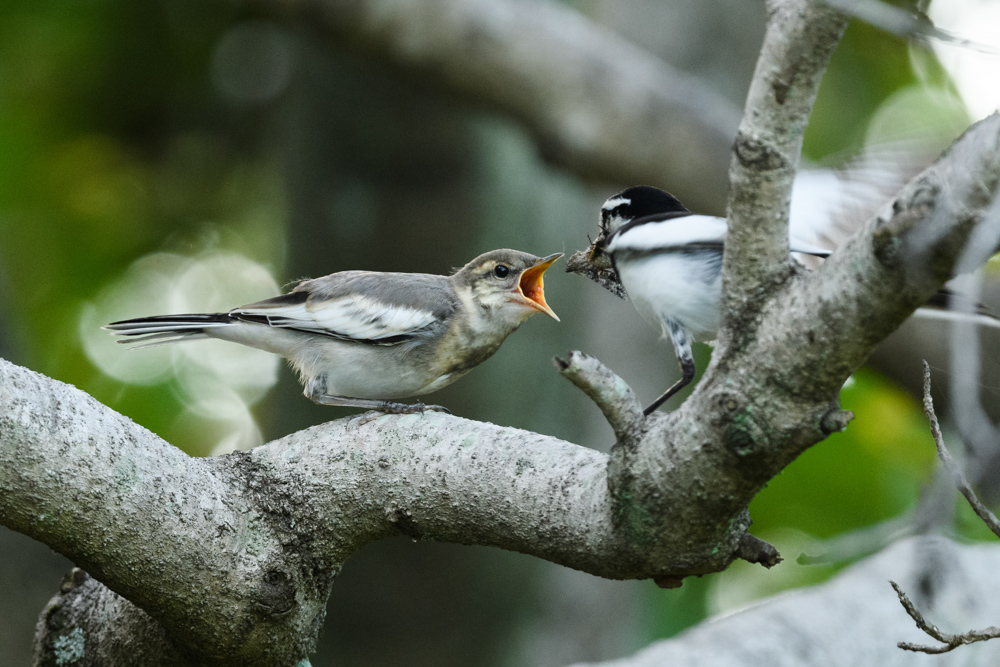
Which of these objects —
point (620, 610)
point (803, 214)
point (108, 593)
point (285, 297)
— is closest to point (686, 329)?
point (803, 214)

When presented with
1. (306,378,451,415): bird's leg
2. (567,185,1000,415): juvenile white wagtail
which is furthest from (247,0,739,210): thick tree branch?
(567,185,1000,415): juvenile white wagtail

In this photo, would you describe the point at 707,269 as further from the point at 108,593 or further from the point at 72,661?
the point at 72,661

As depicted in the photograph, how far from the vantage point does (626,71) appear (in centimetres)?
529

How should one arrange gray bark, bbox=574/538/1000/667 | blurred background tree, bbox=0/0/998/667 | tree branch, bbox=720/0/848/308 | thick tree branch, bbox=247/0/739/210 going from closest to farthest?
tree branch, bbox=720/0/848/308 < gray bark, bbox=574/538/1000/667 < thick tree branch, bbox=247/0/739/210 < blurred background tree, bbox=0/0/998/667

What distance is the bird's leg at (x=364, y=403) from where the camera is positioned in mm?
2717

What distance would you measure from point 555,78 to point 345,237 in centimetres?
154

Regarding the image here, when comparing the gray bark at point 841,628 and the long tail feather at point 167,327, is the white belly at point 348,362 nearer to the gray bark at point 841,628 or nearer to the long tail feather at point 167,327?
the long tail feather at point 167,327

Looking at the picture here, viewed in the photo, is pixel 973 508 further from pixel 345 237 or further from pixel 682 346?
pixel 345 237

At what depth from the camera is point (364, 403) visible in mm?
2893

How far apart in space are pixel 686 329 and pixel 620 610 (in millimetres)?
4670

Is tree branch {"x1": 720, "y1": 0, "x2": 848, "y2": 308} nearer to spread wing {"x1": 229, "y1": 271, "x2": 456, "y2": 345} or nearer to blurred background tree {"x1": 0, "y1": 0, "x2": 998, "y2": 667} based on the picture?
spread wing {"x1": 229, "y1": 271, "x2": 456, "y2": 345}

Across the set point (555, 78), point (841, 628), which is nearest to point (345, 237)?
point (555, 78)

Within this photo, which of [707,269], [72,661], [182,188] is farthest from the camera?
[182,188]

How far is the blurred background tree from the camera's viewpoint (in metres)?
5.30
